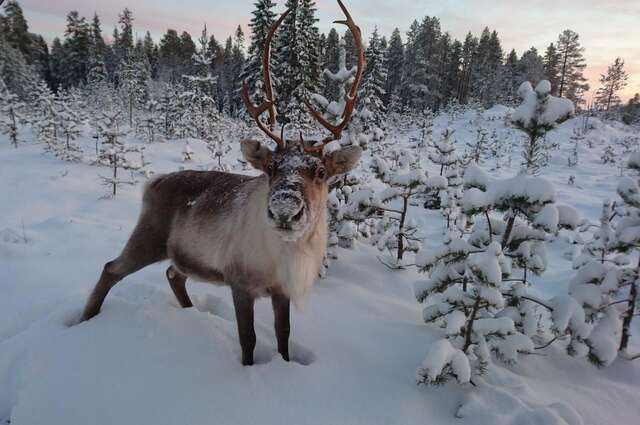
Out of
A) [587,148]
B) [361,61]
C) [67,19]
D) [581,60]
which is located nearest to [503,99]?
[581,60]

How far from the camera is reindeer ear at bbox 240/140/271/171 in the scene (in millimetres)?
2848

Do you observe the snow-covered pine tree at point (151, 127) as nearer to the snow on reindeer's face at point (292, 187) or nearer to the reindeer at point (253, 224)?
the reindeer at point (253, 224)

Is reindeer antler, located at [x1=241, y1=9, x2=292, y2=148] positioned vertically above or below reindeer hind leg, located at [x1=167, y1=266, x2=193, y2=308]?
above

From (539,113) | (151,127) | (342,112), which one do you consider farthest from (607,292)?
(151,127)

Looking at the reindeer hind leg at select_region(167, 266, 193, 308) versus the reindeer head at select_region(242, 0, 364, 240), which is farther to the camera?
the reindeer hind leg at select_region(167, 266, 193, 308)

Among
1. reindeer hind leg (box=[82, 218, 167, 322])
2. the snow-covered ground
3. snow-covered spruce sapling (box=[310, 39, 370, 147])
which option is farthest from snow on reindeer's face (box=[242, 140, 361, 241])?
snow-covered spruce sapling (box=[310, 39, 370, 147])

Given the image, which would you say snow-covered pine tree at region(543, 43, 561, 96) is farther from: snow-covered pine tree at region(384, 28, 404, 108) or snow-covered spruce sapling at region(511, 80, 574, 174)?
snow-covered spruce sapling at region(511, 80, 574, 174)

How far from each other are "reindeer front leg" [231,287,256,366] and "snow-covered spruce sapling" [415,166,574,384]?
4.44 feet

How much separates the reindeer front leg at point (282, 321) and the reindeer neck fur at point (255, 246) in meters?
0.14

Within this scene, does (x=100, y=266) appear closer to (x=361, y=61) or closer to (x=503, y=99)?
(x=361, y=61)

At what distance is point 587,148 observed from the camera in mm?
20266

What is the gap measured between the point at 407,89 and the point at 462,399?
150ft

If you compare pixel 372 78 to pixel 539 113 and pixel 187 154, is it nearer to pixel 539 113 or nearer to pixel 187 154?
pixel 187 154

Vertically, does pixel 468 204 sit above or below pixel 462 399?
above
